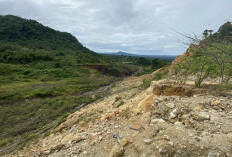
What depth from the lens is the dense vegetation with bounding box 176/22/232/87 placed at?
3.95 metres

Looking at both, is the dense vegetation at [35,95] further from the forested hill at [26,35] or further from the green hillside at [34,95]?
the forested hill at [26,35]

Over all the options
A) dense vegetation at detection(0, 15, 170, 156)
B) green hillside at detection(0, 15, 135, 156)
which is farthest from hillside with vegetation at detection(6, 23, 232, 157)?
green hillside at detection(0, 15, 135, 156)

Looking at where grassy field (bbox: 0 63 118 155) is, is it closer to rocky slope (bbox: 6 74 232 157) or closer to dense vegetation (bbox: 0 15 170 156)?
dense vegetation (bbox: 0 15 170 156)

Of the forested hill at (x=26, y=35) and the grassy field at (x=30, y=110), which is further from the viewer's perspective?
the forested hill at (x=26, y=35)

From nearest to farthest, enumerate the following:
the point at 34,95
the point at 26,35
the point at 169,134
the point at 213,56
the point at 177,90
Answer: the point at 169,134 → the point at 213,56 → the point at 177,90 → the point at 34,95 → the point at 26,35

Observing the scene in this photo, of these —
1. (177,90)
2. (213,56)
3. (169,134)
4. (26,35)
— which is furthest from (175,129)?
(26,35)

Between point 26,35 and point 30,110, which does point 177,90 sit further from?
point 26,35

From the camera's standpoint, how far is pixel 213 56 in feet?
14.4

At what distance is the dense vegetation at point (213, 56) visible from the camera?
156 inches

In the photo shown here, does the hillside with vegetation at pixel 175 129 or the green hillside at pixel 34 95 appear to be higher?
the hillside with vegetation at pixel 175 129

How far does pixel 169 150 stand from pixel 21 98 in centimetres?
1855

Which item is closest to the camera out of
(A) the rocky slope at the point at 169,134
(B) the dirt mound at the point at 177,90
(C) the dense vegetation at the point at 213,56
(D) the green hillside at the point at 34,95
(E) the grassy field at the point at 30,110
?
(A) the rocky slope at the point at 169,134

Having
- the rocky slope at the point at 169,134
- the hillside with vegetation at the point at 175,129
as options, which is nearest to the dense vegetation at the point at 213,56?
the hillside with vegetation at the point at 175,129

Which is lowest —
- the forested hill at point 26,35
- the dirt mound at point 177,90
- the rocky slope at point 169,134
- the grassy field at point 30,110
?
the grassy field at point 30,110
